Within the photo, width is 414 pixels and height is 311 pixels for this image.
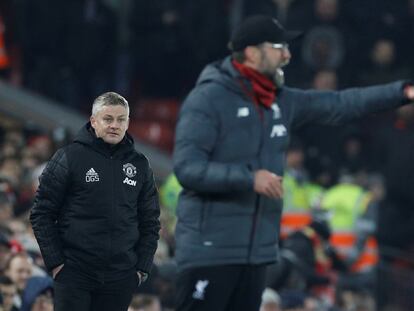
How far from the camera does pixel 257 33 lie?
23.9ft

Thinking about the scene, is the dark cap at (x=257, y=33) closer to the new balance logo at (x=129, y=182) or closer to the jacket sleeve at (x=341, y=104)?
the jacket sleeve at (x=341, y=104)

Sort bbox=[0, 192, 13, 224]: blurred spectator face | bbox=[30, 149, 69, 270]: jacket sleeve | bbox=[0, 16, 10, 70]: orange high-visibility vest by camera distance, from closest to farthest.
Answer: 1. bbox=[30, 149, 69, 270]: jacket sleeve
2. bbox=[0, 192, 13, 224]: blurred spectator face
3. bbox=[0, 16, 10, 70]: orange high-visibility vest

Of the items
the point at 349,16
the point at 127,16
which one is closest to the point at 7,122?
the point at 127,16

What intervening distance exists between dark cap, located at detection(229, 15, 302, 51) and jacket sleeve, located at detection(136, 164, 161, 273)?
3.77 ft

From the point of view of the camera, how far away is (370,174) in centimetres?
1517

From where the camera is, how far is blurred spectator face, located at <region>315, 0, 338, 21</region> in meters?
15.1

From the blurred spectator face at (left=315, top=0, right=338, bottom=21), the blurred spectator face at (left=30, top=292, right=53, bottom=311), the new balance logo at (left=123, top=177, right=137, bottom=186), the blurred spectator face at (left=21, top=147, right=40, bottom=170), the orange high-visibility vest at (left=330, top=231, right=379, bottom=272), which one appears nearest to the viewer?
the new balance logo at (left=123, top=177, right=137, bottom=186)

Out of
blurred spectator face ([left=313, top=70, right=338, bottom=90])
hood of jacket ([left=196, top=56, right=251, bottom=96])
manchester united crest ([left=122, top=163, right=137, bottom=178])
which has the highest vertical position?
blurred spectator face ([left=313, top=70, right=338, bottom=90])

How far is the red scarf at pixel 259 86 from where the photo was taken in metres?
7.18

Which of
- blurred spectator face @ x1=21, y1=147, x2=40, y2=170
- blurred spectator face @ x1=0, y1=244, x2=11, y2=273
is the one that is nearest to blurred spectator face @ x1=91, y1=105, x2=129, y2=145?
blurred spectator face @ x1=0, y1=244, x2=11, y2=273

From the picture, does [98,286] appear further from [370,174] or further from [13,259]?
[370,174]

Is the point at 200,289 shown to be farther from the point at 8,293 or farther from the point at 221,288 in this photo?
the point at 8,293

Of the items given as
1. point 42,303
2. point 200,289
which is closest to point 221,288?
point 200,289

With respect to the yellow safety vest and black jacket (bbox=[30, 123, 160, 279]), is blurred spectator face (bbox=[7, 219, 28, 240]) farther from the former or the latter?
the yellow safety vest
